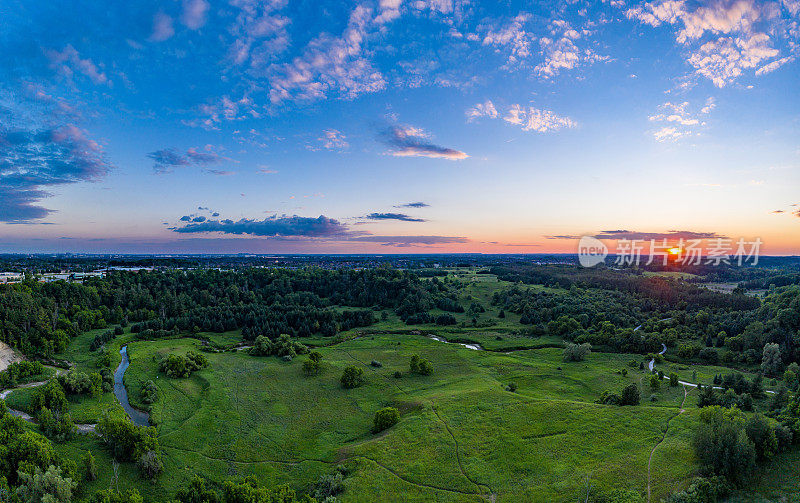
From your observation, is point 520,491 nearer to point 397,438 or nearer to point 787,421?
point 397,438

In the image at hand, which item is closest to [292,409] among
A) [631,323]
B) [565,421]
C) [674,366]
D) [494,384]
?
[494,384]

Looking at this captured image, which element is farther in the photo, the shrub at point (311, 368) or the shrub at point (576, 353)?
the shrub at point (576, 353)

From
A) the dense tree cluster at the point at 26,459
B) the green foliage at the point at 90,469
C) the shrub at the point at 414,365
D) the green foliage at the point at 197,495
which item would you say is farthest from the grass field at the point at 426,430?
the green foliage at the point at 197,495

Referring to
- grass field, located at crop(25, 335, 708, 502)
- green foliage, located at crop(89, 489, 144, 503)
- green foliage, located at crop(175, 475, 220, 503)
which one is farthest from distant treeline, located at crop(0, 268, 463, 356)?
green foliage, located at crop(175, 475, 220, 503)

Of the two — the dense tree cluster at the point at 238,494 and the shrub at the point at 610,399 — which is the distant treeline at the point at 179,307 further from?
→ the shrub at the point at 610,399

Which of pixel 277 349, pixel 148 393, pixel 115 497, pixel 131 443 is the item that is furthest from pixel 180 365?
pixel 115 497

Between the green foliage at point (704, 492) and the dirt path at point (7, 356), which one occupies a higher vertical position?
the dirt path at point (7, 356)

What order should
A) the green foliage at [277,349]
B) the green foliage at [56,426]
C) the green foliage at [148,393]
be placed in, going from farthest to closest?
1. the green foliage at [277,349]
2. the green foliage at [148,393]
3. the green foliage at [56,426]

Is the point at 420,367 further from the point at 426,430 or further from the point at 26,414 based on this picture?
the point at 26,414
